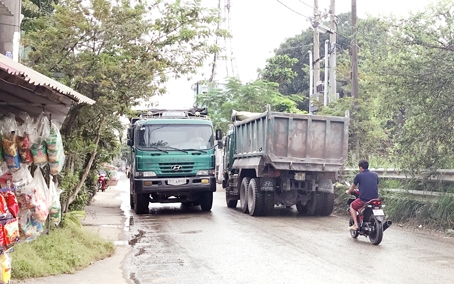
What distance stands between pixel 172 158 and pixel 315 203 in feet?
13.0

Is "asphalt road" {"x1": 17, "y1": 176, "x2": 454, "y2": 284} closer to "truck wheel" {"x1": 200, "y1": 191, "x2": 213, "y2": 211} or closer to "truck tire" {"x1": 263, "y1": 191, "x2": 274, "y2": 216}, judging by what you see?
"truck tire" {"x1": 263, "y1": 191, "x2": 274, "y2": 216}

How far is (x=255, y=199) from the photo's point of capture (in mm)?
14594

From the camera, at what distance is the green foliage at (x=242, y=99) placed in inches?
1096

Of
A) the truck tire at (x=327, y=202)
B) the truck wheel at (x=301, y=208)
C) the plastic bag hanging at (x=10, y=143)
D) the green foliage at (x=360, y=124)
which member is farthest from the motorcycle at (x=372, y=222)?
the green foliage at (x=360, y=124)

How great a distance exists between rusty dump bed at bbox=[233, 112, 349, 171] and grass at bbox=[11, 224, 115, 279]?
18.7 feet

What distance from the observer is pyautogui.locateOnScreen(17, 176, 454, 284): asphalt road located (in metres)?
7.29

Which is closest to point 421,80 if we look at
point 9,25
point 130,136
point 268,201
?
point 268,201

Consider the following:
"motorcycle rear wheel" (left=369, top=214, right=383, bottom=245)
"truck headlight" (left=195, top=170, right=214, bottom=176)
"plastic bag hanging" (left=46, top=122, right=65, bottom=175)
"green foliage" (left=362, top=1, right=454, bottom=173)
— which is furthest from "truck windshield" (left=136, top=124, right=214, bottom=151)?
"plastic bag hanging" (left=46, top=122, right=65, bottom=175)

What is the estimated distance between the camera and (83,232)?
30.8 ft

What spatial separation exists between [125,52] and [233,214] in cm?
610

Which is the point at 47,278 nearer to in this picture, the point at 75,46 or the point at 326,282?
the point at 326,282

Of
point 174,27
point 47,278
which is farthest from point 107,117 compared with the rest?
point 47,278

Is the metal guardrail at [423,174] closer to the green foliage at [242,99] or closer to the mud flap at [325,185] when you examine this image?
the mud flap at [325,185]

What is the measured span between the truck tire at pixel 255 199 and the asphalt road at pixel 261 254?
2.49ft
